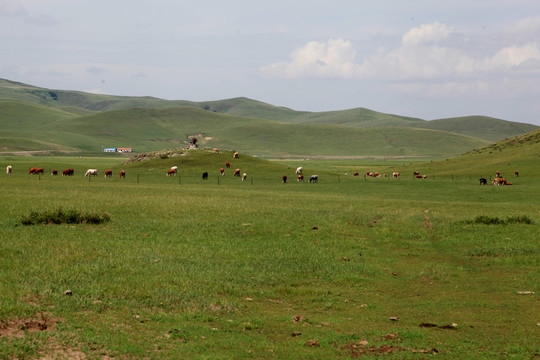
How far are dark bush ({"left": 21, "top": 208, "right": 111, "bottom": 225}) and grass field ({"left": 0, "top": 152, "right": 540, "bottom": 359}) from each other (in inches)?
30.6

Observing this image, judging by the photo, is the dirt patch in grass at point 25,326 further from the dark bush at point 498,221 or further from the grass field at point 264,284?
the dark bush at point 498,221

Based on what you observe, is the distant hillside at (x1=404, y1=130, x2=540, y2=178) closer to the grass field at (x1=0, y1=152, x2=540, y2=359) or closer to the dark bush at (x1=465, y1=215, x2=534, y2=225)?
the dark bush at (x1=465, y1=215, x2=534, y2=225)

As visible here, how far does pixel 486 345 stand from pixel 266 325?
5439mm

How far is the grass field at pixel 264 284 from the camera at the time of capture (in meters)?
12.3

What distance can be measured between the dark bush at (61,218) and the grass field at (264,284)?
78 centimetres

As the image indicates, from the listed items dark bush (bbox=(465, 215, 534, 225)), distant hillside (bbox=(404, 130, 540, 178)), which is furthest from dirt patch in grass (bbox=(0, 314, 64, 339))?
distant hillside (bbox=(404, 130, 540, 178))

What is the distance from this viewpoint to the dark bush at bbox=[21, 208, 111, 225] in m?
26.1

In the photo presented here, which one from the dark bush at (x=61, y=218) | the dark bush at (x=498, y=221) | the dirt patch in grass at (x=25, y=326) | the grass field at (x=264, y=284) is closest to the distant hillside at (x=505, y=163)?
the dark bush at (x=498, y=221)

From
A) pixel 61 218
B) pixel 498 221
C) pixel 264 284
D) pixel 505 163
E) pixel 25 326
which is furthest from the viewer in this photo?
pixel 505 163

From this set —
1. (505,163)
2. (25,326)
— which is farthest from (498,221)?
(505,163)

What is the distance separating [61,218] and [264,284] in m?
13.5

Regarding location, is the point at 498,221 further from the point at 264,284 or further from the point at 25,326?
the point at 25,326

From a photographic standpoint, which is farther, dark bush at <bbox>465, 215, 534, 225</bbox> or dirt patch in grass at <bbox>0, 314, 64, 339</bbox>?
dark bush at <bbox>465, 215, 534, 225</bbox>

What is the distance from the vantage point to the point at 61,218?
27.0 metres
